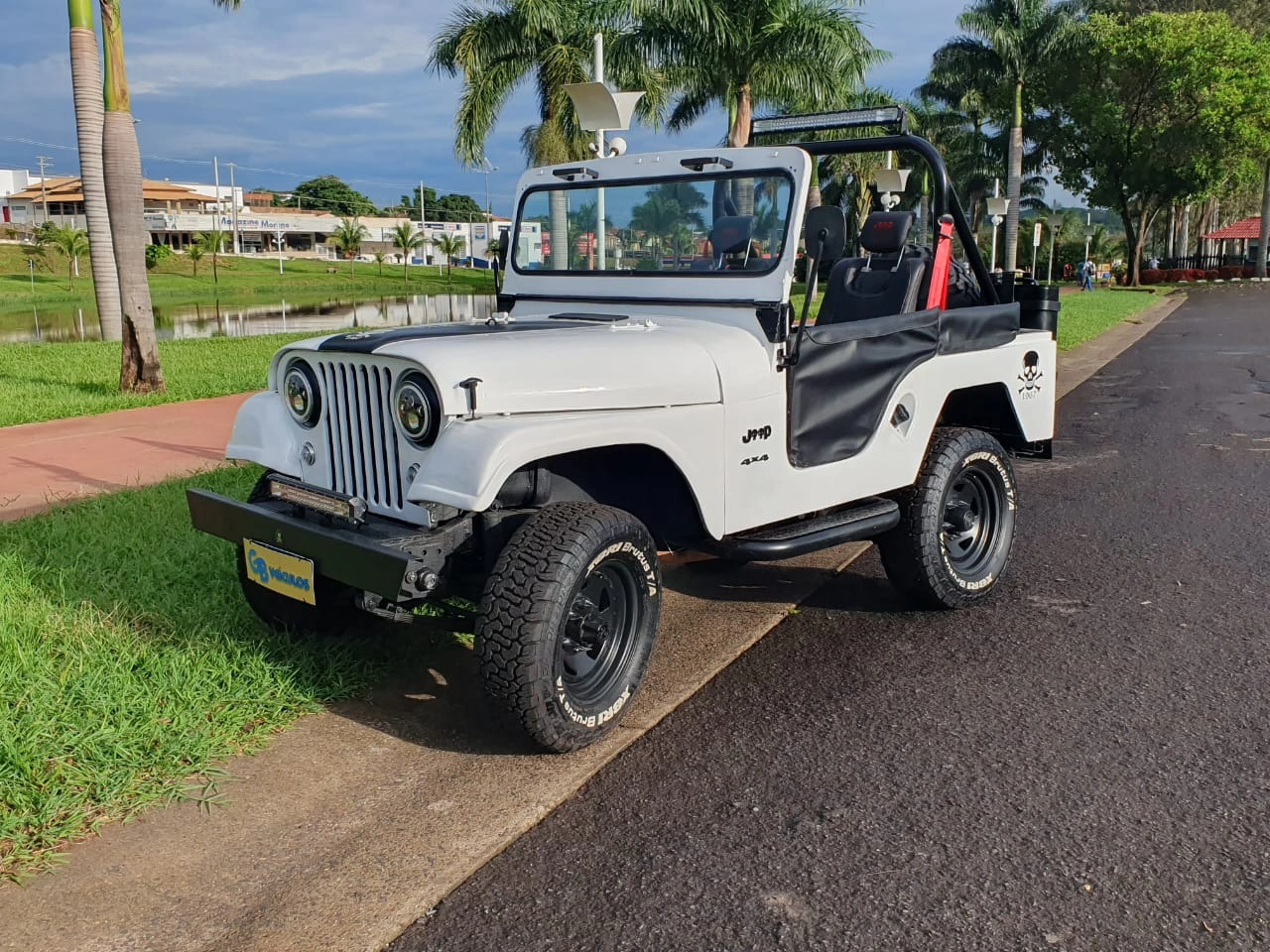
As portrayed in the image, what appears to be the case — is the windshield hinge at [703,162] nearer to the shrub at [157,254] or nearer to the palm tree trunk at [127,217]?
the palm tree trunk at [127,217]

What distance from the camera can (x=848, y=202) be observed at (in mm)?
56719

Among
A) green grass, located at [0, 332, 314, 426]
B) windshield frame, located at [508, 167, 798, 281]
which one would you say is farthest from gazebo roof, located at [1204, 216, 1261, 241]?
windshield frame, located at [508, 167, 798, 281]

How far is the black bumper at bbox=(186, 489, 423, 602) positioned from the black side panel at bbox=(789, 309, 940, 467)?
4.97 feet

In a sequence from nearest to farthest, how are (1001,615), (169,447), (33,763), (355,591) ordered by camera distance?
(33,763)
(355,591)
(1001,615)
(169,447)

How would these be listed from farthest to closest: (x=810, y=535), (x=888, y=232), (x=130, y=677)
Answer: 1. (x=888, y=232)
2. (x=810, y=535)
3. (x=130, y=677)

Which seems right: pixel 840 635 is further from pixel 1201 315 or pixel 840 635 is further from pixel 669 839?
pixel 1201 315

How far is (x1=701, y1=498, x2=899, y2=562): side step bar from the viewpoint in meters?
3.77

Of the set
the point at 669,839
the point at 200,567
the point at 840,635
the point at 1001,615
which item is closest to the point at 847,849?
the point at 669,839

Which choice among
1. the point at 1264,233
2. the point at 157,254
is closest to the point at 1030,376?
the point at 1264,233

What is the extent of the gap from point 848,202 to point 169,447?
52.5m

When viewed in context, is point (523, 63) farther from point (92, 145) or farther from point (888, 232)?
point (888, 232)

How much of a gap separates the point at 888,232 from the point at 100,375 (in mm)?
10811

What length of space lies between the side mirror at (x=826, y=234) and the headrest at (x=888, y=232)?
1.44 metres

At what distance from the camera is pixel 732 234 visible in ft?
13.9
